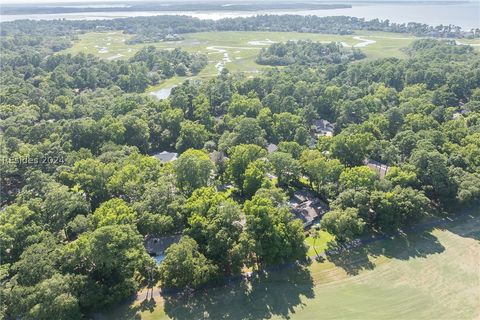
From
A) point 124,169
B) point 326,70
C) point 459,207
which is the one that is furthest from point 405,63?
point 124,169

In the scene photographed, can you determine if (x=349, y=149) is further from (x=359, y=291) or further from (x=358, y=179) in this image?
(x=359, y=291)

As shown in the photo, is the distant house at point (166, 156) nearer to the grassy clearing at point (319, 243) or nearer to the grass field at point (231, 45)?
the grassy clearing at point (319, 243)

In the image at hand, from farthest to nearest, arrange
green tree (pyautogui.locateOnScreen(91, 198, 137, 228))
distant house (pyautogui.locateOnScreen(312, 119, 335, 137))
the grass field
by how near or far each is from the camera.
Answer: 1. the grass field
2. distant house (pyautogui.locateOnScreen(312, 119, 335, 137))
3. green tree (pyautogui.locateOnScreen(91, 198, 137, 228))

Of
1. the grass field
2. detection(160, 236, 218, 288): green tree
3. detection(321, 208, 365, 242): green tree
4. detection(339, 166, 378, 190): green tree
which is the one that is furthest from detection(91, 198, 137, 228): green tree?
the grass field

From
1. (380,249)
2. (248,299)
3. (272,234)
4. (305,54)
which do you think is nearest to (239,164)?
(272,234)

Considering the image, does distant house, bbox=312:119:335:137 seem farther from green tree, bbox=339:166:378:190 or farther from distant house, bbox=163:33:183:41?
distant house, bbox=163:33:183:41

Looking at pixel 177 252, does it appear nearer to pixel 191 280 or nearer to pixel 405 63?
pixel 191 280
